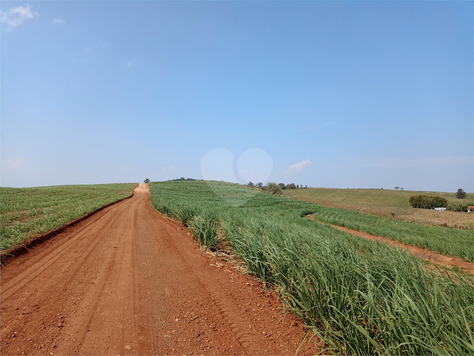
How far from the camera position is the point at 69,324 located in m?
4.01

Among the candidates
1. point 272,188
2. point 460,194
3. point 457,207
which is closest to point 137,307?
point 457,207

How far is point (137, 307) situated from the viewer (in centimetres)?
450

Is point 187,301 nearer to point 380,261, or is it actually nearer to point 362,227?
point 380,261

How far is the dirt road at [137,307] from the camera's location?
352 cm

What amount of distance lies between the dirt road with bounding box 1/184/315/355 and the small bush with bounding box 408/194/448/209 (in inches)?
3748

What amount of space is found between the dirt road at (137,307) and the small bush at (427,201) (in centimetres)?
9519

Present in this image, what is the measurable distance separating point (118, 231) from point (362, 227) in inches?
850

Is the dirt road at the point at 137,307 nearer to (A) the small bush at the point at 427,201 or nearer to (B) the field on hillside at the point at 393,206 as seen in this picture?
(B) the field on hillside at the point at 393,206

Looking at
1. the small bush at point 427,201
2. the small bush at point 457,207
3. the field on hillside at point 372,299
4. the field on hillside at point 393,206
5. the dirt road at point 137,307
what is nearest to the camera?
the field on hillside at point 372,299

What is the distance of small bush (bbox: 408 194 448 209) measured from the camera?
7975 cm

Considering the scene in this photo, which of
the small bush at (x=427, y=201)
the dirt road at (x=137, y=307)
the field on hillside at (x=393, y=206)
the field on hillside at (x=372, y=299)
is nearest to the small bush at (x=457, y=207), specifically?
the small bush at (x=427, y=201)

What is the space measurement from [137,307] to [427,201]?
99231mm

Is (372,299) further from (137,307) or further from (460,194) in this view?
(460,194)

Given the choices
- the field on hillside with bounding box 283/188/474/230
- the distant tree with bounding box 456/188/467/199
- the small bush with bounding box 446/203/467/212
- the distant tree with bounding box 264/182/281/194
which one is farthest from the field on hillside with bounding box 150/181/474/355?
the distant tree with bounding box 456/188/467/199
